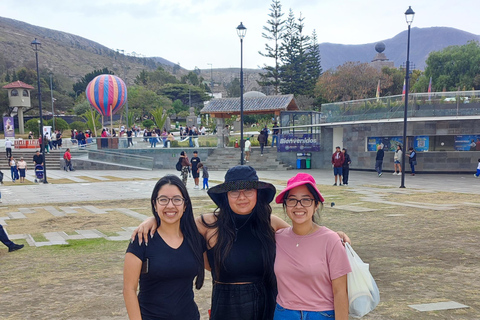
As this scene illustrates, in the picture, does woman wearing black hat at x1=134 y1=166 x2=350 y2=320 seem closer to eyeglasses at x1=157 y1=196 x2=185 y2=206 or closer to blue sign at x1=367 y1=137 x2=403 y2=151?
eyeglasses at x1=157 y1=196 x2=185 y2=206

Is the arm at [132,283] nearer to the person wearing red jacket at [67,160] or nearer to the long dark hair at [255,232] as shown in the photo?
the long dark hair at [255,232]

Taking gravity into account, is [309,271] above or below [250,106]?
below

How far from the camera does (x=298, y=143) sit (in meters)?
28.0

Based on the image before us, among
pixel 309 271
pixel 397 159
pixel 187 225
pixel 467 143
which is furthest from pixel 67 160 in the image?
pixel 309 271

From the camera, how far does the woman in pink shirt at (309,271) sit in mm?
2340

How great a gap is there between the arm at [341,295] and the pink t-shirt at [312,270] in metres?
0.03

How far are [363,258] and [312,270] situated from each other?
4848 mm

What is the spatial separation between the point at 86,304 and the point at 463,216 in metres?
9.06

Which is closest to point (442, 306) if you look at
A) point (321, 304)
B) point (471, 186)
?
point (321, 304)

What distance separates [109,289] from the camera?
17.9 feet

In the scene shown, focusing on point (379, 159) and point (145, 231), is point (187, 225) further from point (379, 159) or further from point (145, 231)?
point (379, 159)

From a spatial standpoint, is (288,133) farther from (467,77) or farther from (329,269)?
(467,77)

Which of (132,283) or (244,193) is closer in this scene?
(132,283)

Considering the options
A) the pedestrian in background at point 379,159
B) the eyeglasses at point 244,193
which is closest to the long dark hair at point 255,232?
the eyeglasses at point 244,193
